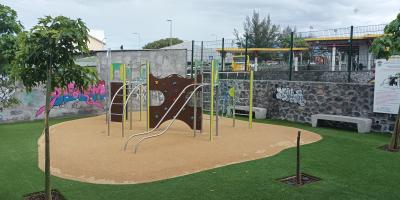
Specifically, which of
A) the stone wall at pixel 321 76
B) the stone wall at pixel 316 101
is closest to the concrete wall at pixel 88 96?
the stone wall at pixel 321 76

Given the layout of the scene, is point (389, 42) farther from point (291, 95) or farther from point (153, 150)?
point (153, 150)

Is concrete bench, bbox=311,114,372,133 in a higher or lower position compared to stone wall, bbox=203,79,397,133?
lower

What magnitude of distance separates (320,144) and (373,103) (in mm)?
2924

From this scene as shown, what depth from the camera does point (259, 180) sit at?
4977 mm

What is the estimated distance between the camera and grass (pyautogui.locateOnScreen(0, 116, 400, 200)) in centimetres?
441

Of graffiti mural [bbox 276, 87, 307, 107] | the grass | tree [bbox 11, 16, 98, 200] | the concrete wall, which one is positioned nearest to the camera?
tree [bbox 11, 16, 98, 200]

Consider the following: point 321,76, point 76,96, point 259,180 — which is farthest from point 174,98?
point 321,76

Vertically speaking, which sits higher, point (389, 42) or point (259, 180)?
point (389, 42)

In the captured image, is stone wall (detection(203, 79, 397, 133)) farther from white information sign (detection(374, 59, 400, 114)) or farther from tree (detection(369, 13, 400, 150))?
tree (detection(369, 13, 400, 150))

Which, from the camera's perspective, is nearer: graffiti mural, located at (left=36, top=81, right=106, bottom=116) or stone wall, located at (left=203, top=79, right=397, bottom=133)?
stone wall, located at (left=203, top=79, right=397, bottom=133)

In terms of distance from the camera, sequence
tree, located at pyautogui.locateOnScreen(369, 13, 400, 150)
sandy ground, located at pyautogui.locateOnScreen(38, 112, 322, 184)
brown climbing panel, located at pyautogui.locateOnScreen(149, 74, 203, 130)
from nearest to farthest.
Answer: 1. sandy ground, located at pyautogui.locateOnScreen(38, 112, 322, 184)
2. tree, located at pyautogui.locateOnScreen(369, 13, 400, 150)
3. brown climbing panel, located at pyautogui.locateOnScreen(149, 74, 203, 130)

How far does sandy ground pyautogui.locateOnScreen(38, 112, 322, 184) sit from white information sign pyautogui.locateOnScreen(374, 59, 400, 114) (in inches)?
86.9

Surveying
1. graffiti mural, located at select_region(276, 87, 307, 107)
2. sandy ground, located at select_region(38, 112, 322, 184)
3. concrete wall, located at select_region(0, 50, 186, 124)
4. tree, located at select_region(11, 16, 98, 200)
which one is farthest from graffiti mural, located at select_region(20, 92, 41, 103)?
graffiti mural, located at select_region(276, 87, 307, 107)

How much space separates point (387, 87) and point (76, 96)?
10.9m
